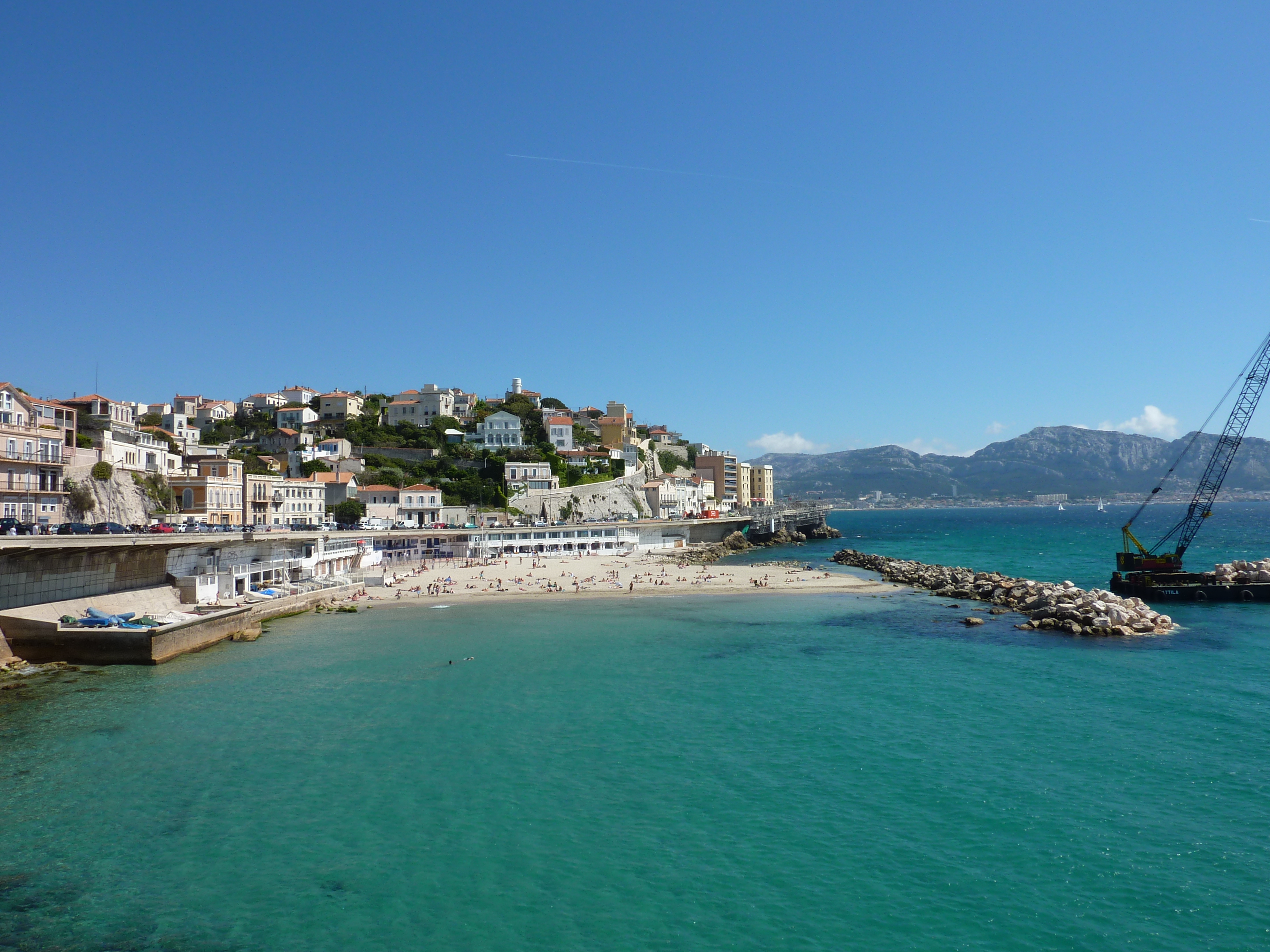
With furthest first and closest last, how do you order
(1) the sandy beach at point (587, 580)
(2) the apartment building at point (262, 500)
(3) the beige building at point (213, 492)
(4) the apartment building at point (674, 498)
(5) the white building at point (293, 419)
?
(4) the apartment building at point (674, 498) → (5) the white building at point (293, 419) → (2) the apartment building at point (262, 500) → (3) the beige building at point (213, 492) → (1) the sandy beach at point (587, 580)

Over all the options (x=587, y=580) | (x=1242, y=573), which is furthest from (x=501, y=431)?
(x=1242, y=573)

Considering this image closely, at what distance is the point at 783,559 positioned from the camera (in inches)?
2958

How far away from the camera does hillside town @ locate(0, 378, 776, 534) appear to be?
39125 millimetres

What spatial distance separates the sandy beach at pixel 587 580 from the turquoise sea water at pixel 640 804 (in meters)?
19.1

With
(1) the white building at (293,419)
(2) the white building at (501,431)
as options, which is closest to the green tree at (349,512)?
(2) the white building at (501,431)

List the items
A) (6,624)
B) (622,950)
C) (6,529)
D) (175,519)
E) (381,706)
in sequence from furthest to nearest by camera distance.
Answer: (175,519), (6,529), (6,624), (381,706), (622,950)

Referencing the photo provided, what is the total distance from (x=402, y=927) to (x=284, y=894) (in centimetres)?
223

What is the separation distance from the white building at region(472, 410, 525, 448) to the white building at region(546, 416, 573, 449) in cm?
547

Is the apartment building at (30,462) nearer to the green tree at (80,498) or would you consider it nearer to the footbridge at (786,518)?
the green tree at (80,498)

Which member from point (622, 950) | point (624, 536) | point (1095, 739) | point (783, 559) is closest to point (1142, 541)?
point (783, 559)

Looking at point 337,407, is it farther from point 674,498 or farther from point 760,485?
point 760,485

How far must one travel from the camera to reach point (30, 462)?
118ft

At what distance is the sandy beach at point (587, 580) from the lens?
4609 centimetres

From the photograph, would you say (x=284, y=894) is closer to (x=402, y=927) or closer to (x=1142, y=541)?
(x=402, y=927)
